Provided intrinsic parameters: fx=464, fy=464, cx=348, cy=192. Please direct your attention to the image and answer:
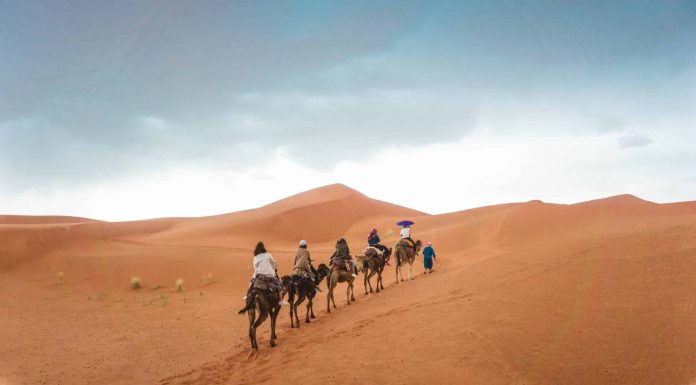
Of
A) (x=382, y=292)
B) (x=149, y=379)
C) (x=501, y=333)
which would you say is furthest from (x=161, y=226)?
(x=501, y=333)

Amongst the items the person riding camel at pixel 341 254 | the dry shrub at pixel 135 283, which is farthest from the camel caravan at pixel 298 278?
the dry shrub at pixel 135 283

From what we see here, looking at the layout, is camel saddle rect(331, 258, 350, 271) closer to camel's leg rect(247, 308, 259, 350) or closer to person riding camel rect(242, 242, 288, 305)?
person riding camel rect(242, 242, 288, 305)

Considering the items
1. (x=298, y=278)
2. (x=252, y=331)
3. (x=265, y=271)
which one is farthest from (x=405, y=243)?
(x=252, y=331)

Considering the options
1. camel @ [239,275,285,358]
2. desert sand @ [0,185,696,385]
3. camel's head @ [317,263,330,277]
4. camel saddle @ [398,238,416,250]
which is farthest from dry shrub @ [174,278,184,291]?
camel @ [239,275,285,358]

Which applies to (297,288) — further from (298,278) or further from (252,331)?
(252,331)

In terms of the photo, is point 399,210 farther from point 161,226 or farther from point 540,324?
point 540,324

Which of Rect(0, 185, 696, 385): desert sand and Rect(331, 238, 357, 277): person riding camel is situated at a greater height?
Rect(331, 238, 357, 277): person riding camel

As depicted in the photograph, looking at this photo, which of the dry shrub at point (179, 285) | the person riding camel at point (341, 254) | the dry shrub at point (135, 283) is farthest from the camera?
the dry shrub at point (135, 283)

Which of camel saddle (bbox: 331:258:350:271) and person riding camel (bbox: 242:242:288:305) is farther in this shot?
camel saddle (bbox: 331:258:350:271)

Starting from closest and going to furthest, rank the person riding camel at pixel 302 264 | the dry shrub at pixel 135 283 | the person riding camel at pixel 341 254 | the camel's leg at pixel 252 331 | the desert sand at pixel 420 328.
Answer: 1. the desert sand at pixel 420 328
2. the camel's leg at pixel 252 331
3. the person riding camel at pixel 302 264
4. the person riding camel at pixel 341 254
5. the dry shrub at pixel 135 283

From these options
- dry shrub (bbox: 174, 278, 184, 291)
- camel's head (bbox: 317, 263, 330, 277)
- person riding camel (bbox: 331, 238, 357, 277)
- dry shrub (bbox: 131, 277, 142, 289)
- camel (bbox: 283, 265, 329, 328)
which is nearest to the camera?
camel (bbox: 283, 265, 329, 328)

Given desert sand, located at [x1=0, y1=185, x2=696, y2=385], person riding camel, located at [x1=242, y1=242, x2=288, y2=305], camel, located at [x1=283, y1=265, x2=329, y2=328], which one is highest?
Answer: person riding camel, located at [x1=242, y1=242, x2=288, y2=305]

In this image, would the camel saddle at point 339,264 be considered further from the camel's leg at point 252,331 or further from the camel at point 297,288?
the camel's leg at point 252,331

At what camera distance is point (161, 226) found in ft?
190
